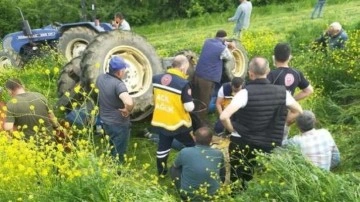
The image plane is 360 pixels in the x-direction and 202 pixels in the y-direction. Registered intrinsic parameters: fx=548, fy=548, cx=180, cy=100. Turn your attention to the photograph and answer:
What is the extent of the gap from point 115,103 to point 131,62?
5.05 feet

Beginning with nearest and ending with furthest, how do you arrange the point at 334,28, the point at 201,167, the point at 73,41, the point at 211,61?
the point at 201,167
the point at 211,61
the point at 334,28
the point at 73,41

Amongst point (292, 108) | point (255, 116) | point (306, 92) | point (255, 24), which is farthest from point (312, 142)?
point (255, 24)

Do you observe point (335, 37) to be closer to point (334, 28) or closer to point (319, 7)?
point (334, 28)

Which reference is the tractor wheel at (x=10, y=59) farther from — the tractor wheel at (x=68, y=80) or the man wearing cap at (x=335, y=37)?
the man wearing cap at (x=335, y=37)

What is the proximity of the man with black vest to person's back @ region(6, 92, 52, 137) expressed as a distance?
2089mm

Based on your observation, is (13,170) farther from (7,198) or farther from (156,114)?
(156,114)

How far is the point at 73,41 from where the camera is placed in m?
11.5

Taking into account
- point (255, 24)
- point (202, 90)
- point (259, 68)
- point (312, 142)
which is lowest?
point (255, 24)

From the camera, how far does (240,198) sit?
177 inches

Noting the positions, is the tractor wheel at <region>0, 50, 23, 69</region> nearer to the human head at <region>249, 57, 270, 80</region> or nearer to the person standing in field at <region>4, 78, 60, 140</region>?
the person standing in field at <region>4, 78, 60, 140</region>

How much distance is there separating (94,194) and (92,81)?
9.90 feet

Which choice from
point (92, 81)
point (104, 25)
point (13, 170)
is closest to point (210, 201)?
point (13, 170)

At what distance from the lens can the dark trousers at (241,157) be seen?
17.3 ft

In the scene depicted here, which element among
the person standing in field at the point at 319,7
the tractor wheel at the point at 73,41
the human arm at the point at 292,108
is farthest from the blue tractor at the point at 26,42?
the human arm at the point at 292,108
